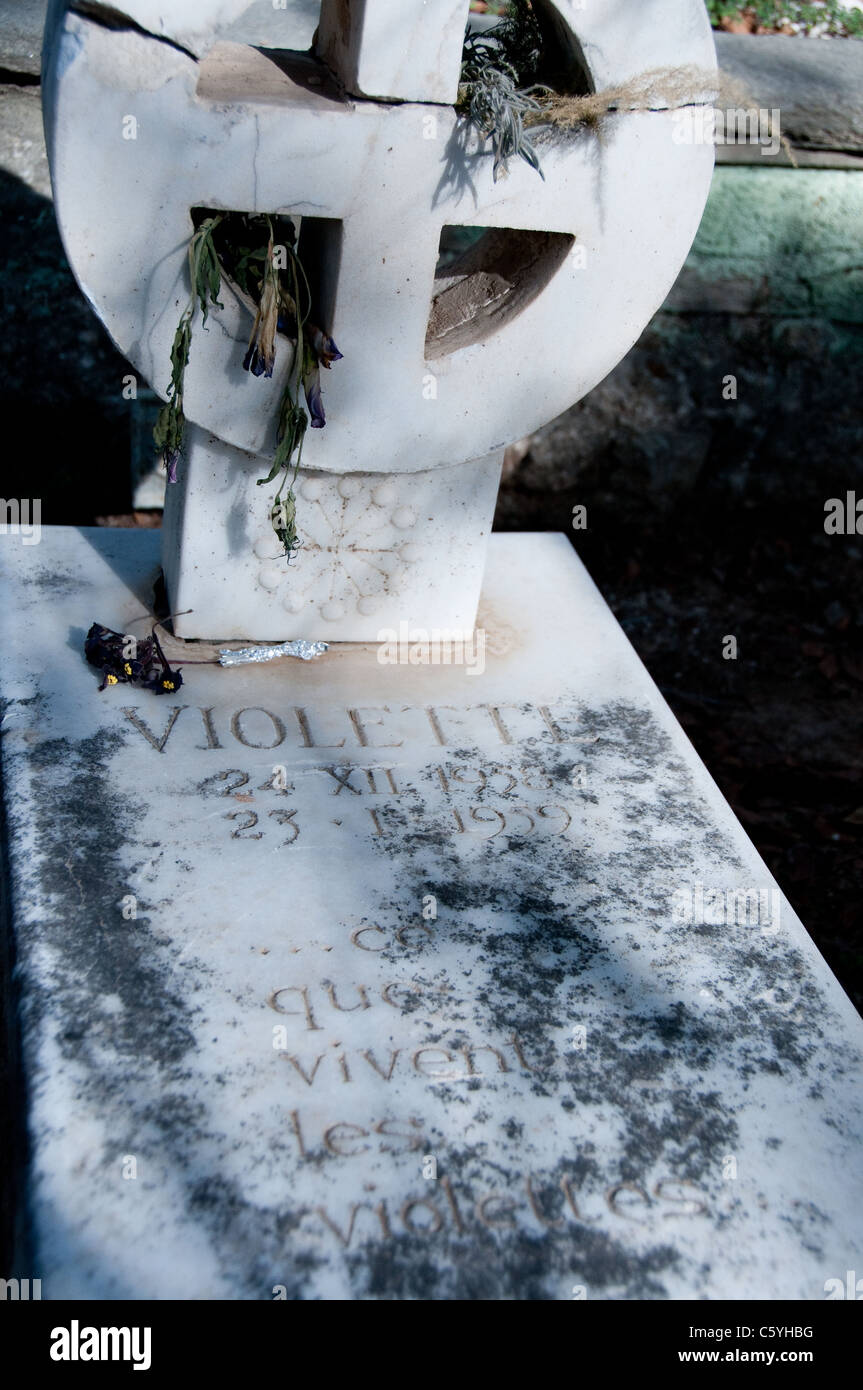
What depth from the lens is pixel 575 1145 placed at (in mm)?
1805

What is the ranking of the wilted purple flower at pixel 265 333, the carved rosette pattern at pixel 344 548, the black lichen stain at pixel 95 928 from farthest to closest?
1. the carved rosette pattern at pixel 344 548
2. the wilted purple flower at pixel 265 333
3. the black lichen stain at pixel 95 928

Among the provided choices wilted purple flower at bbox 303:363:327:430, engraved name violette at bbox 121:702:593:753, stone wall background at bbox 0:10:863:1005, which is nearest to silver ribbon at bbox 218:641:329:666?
engraved name violette at bbox 121:702:593:753

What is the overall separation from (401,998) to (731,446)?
269 centimetres

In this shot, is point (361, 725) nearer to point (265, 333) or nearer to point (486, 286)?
point (265, 333)

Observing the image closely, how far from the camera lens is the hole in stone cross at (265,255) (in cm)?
232

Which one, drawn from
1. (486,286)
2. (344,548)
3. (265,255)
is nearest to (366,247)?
(265,255)

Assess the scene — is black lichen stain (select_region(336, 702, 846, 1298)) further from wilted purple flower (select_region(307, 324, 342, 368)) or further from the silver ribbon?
wilted purple flower (select_region(307, 324, 342, 368))

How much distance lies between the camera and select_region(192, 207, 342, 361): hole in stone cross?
7.61 ft

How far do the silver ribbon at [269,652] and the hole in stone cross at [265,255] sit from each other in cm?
62

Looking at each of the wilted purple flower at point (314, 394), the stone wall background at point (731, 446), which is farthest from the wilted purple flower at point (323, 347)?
the stone wall background at point (731, 446)

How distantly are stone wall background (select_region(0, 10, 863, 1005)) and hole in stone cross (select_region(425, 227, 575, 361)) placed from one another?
1390 mm

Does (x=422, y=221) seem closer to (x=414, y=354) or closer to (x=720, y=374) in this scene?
(x=414, y=354)

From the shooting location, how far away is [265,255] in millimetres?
2307

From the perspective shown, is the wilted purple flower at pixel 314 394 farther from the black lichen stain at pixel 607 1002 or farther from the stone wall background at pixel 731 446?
the stone wall background at pixel 731 446
